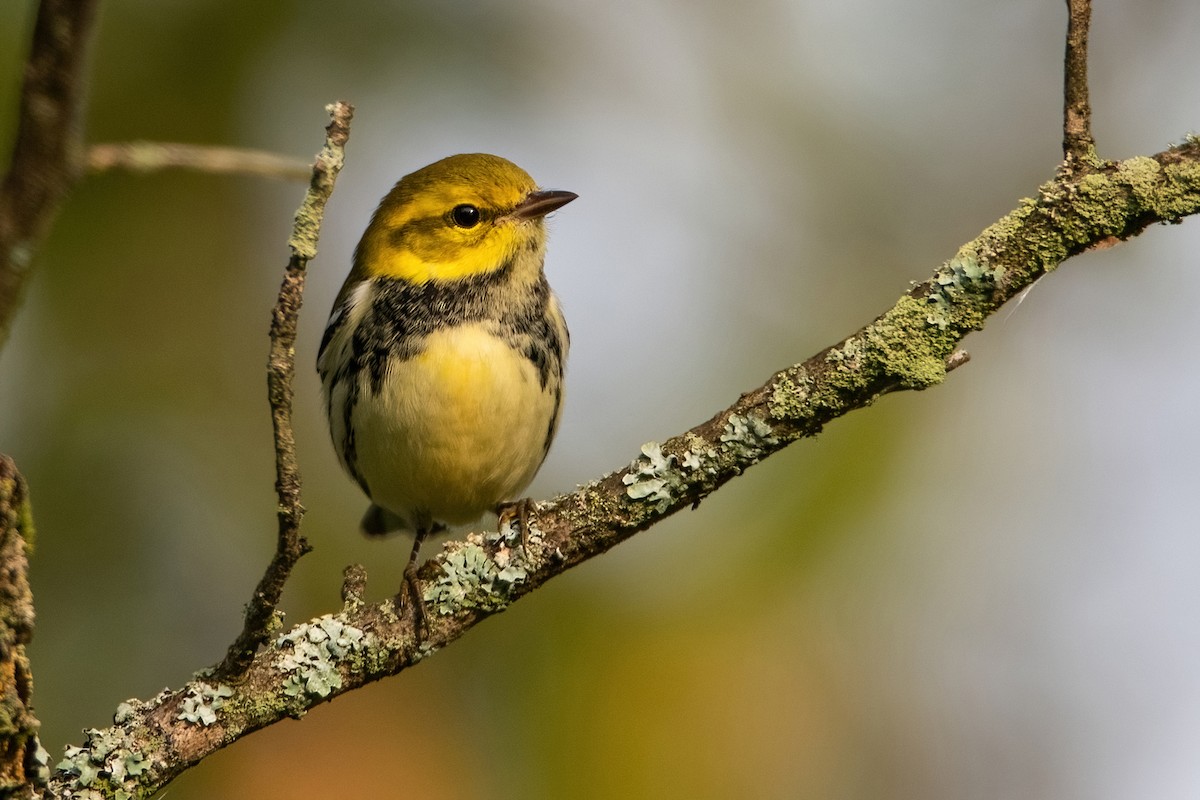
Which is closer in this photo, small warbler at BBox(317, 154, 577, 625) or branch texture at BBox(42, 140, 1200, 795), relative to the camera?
branch texture at BBox(42, 140, 1200, 795)

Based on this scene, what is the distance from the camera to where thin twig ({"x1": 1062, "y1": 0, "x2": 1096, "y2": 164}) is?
9.01 feet

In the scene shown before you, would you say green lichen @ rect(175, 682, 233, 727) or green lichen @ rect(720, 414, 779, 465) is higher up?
green lichen @ rect(720, 414, 779, 465)

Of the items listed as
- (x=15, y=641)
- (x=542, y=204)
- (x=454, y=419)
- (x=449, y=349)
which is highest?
(x=542, y=204)

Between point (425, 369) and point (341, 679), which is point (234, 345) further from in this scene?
point (341, 679)

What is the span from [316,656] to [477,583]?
435mm

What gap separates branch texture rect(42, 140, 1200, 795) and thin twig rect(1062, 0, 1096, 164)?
0.26 feet

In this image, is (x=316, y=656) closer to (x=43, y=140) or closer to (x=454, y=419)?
(x=454, y=419)

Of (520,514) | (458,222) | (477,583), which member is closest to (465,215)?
(458,222)

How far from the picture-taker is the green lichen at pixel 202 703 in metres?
2.83

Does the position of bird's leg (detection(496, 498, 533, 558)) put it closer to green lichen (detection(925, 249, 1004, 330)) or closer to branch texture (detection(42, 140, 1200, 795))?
branch texture (detection(42, 140, 1200, 795))

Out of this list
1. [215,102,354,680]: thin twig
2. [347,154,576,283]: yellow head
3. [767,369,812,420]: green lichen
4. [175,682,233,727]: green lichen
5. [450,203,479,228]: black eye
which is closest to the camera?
[215,102,354,680]: thin twig

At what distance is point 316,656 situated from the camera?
9.68 feet

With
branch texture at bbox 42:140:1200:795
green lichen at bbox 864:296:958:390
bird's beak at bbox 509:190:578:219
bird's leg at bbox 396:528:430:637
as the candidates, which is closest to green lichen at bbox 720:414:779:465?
branch texture at bbox 42:140:1200:795

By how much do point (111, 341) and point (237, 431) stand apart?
2.63 ft
